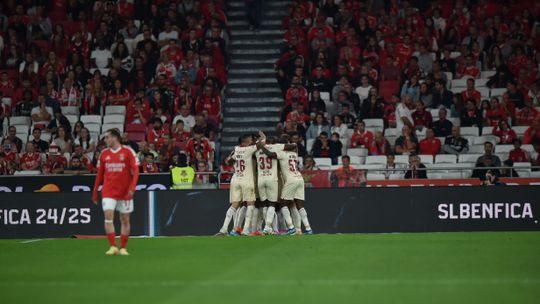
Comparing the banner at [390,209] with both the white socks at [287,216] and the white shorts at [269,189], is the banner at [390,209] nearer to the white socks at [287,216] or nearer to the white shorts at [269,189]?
the white socks at [287,216]

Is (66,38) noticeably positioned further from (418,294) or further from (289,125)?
(418,294)

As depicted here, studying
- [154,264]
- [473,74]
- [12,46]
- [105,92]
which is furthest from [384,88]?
[154,264]

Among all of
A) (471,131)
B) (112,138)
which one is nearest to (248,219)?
(112,138)

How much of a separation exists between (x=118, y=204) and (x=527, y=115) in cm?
1566

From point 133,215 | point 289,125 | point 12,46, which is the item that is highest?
point 12,46

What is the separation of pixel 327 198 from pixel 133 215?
491 centimetres

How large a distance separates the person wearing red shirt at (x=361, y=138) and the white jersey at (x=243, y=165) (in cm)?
559

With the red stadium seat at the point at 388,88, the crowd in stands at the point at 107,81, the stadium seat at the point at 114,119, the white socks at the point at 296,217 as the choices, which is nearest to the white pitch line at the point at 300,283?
the white socks at the point at 296,217

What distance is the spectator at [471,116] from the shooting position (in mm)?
29359

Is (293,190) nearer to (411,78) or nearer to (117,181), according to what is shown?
(117,181)

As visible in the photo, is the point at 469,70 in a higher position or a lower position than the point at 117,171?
higher

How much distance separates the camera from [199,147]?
93.4 ft

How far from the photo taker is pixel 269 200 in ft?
77.6

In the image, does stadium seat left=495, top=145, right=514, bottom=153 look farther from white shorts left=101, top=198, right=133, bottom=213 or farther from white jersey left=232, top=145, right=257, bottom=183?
white shorts left=101, top=198, right=133, bottom=213
